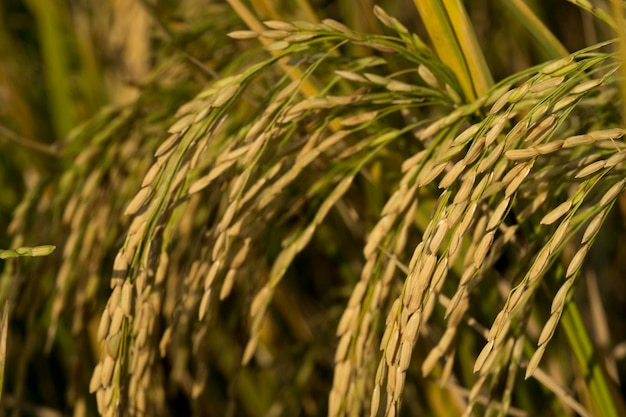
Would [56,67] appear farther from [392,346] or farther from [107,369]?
[392,346]

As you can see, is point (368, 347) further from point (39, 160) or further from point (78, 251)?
point (39, 160)

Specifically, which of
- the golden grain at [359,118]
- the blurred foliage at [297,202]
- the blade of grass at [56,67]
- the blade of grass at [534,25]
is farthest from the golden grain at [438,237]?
the blade of grass at [56,67]

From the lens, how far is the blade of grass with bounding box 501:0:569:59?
2.91ft

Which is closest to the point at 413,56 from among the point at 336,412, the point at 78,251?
the point at 336,412

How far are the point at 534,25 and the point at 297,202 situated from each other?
33cm

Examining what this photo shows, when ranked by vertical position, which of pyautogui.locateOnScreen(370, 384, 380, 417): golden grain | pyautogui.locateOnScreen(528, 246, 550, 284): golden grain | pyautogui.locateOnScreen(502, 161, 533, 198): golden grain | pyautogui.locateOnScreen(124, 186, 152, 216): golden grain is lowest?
pyautogui.locateOnScreen(370, 384, 380, 417): golden grain

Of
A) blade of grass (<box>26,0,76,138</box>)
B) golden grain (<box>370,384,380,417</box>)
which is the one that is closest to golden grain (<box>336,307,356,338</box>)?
golden grain (<box>370,384,380,417</box>)

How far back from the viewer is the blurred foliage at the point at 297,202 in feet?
2.55

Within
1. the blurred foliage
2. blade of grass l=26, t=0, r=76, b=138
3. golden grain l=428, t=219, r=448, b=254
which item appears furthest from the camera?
blade of grass l=26, t=0, r=76, b=138

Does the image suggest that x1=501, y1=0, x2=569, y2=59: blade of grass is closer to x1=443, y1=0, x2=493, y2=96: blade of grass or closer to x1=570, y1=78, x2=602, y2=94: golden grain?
x1=443, y1=0, x2=493, y2=96: blade of grass

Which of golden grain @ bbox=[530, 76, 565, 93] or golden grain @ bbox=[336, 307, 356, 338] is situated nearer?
golden grain @ bbox=[530, 76, 565, 93]

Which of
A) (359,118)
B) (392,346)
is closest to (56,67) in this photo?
(359,118)

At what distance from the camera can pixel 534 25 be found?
0.89 metres

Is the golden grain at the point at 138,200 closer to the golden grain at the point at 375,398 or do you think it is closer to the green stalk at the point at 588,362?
the golden grain at the point at 375,398
